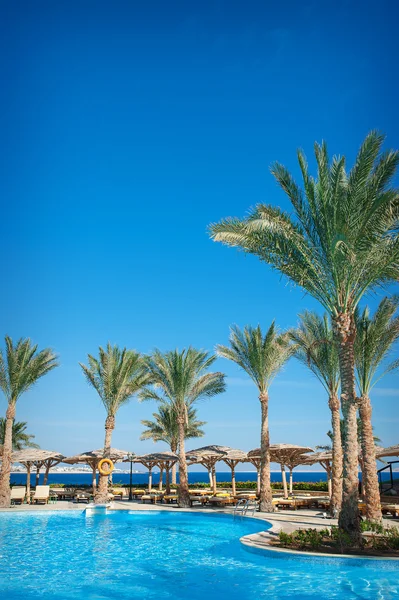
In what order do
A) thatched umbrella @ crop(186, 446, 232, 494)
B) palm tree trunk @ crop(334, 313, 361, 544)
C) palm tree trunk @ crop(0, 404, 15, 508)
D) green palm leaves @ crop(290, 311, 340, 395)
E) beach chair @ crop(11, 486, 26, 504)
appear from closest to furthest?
palm tree trunk @ crop(334, 313, 361, 544) → green palm leaves @ crop(290, 311, 340, 395) → palm tree trunk @ crop(0, 404, 15, 508) → beach chair @ crop(11, 486, 26, 504) → thatched umbrella @ crop(186, 446, 232, 494)

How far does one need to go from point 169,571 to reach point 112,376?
1627 cm

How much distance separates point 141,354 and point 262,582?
18.4 meters

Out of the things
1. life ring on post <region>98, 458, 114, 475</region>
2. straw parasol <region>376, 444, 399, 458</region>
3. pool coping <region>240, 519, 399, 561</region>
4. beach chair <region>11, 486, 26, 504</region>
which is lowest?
beach chair <region>11, 486, 26, 504</region>

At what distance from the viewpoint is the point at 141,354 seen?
27578 millimetres

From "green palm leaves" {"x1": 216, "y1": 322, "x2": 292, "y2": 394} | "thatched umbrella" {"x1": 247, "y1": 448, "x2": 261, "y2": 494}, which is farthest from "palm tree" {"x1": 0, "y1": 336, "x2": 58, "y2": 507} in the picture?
"thatched umbrella" {"x1": 247, "y1": 448, "x2": 261, "y2": 494}

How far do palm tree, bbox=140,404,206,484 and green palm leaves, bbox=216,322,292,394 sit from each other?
47.5 ft

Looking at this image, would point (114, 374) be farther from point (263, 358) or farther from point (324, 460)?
point (324, 460)

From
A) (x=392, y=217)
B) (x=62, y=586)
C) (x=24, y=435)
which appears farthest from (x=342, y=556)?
(x=24, y=435)

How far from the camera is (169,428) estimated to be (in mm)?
37594

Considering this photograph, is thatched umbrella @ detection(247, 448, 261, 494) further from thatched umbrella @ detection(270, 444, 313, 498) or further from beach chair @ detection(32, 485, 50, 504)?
beach chair @ detection(32, 485, 50, 504)

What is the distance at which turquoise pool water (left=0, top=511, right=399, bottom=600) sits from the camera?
9242mm

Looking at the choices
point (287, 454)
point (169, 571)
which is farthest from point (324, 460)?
point (169, 571)

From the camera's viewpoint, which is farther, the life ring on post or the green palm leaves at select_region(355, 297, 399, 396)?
the life ring on post

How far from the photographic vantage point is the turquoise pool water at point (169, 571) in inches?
364
